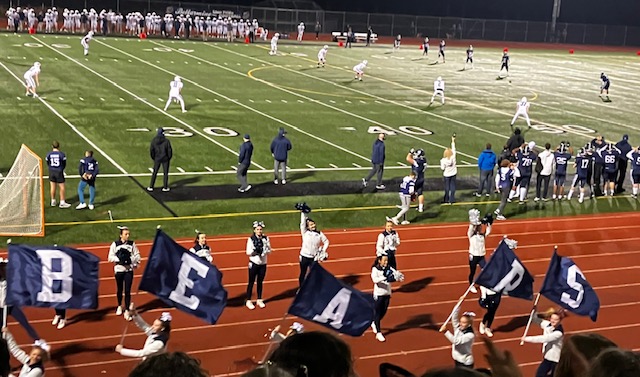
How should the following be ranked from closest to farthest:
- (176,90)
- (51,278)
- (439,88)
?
(51,278)
(176,90)
(439,88)

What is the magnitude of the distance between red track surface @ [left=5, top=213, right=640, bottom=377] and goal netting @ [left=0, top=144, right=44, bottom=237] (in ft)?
5.50

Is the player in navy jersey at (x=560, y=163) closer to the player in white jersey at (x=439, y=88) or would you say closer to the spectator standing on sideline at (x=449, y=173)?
the spectator standing on sideline at (x=449, y=173)

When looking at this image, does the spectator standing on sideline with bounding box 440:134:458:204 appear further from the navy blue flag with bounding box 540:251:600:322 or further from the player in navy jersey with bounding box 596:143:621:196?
the navy blue flag with bounding box 540:251:600:322

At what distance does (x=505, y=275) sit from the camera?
11.2 metres

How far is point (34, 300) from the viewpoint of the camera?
31.8ft

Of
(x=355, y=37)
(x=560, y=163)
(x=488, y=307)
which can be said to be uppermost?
(x=355, y=37)

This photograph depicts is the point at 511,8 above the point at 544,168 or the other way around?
above

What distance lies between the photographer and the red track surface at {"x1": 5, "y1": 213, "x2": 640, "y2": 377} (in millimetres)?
11695

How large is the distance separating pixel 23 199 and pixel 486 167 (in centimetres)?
1168

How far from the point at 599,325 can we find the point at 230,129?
16608 millimetres

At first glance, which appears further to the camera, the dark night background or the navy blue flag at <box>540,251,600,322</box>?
the dark night background

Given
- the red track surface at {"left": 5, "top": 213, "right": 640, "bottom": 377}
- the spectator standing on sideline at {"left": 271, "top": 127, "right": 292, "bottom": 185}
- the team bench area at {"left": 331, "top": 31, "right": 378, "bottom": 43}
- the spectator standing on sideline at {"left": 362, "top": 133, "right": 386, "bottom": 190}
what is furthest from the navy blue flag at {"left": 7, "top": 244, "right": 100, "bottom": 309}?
the team bench area at {"left": 331, "top": 31, "right": 378, "bottom": 43}

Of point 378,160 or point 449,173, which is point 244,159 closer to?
point 378,160

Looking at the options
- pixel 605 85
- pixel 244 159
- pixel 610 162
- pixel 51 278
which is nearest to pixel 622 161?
pixel 610 162
